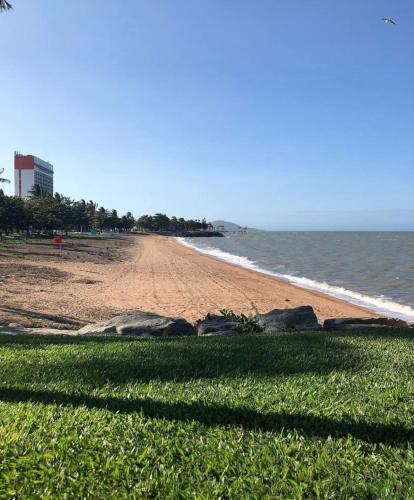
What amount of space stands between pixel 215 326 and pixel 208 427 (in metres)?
7.01

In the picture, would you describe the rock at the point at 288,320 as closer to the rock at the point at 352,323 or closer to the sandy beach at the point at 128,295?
the rock at the point at 352,323

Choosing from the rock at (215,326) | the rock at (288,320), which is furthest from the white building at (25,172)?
the rock at (288,320)

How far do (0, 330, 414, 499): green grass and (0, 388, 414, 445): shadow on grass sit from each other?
0.01 metres

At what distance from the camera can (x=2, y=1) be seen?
1126 centimetres

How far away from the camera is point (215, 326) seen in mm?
10469

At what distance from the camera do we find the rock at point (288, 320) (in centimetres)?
1053

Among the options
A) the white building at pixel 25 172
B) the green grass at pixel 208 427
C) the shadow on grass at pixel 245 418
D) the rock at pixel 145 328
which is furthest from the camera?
the white building at pixel 25 172

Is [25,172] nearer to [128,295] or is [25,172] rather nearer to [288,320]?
[128,295]

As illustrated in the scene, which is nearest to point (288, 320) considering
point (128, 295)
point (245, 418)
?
point (245, 418)

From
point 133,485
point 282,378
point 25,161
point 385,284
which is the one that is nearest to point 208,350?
point 282,378

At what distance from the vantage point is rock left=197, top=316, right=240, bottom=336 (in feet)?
33.7

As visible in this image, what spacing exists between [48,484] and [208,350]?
3894 mm

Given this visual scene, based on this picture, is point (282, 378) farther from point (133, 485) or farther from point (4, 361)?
point (4, 361)

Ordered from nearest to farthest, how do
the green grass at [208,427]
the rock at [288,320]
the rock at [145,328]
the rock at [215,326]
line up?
the green grass at [208,427]
the rock at [145,328]
the rock at [215,326]
the rock at [288,320]
